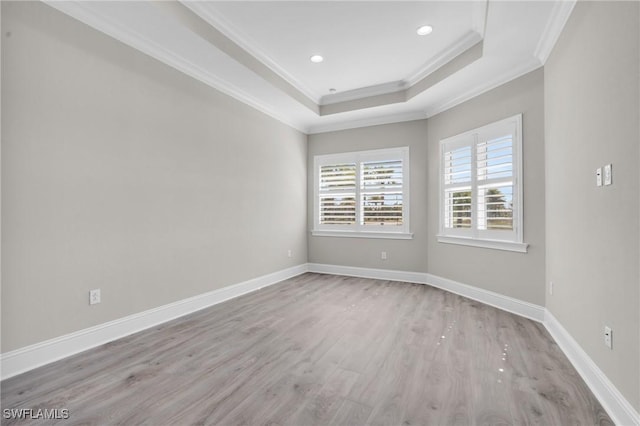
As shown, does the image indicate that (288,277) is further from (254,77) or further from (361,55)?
(361,55)

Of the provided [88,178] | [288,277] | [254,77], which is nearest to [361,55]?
[254,77]

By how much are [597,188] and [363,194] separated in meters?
3.48

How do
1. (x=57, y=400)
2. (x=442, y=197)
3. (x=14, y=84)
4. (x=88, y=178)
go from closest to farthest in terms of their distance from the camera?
(x=57, y=400) → (x=14, y=84) → (x=88, y=178) → (x=442, y=197)

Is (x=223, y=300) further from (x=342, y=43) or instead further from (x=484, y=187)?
(x=484, y=187)

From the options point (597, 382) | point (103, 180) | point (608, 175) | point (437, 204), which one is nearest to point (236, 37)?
point (103, 180)

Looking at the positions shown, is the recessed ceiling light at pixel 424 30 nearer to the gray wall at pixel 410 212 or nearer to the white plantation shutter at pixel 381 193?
the gray wall at pixel 410 212

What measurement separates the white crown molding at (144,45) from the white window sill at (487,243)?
333 cm

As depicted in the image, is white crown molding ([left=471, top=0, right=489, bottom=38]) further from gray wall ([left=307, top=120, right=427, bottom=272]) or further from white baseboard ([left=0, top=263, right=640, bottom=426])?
white baseboard ([left=0, top=263, right=640, bottom=426])

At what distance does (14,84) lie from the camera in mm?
2035

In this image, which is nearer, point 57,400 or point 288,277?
point 57,400

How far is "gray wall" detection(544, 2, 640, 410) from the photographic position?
156 centimetres

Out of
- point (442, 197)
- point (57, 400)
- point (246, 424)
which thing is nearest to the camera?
point (246, 424)

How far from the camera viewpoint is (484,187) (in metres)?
3.76

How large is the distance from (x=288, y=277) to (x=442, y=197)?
2760 millimetres
